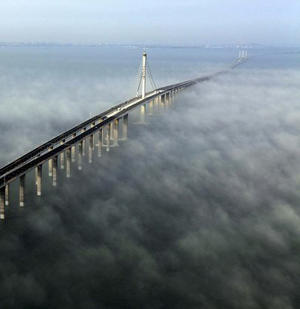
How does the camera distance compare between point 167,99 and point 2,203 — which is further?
point 167,99

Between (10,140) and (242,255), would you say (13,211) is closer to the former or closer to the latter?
(242,255)

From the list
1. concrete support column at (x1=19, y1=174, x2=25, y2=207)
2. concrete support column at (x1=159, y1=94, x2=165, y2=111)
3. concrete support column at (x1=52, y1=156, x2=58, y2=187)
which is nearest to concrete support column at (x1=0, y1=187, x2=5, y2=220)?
concrete support column at (x1=19, y1=174, x2=25, y2=207)

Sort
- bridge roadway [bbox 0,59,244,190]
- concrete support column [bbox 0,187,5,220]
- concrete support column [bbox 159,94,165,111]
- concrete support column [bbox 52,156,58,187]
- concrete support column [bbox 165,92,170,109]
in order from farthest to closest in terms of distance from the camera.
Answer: concrete support column [bbox 165,92,170,109], concrete support column [bbox 159,94,165,111], concrete support column [bbox 52,156,58,187], bridge roadway [bbox 0,59,244,190], concrete support column [bbox 0,187,5,220]

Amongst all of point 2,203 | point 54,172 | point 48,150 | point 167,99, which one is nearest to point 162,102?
point 167,99

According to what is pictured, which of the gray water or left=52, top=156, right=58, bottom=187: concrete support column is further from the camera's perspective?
left=52, top=156, right=58, bottom=187: concrete support column

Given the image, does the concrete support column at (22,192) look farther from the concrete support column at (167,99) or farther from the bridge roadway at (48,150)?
the concrete support column at (167,99)

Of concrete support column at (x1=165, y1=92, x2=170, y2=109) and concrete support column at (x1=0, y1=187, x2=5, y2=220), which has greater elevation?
concrete support column at (x1=165, y1=92, x2=170, y2=109)

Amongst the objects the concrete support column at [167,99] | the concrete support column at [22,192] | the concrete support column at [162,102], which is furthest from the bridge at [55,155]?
the concrete support column at [167,99]

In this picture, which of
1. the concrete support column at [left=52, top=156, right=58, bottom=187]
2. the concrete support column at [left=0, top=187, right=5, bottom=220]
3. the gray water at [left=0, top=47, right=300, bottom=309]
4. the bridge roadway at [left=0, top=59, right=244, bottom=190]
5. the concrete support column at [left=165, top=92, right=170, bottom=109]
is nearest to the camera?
the gray water at [left=0, top=47, right=300, bottom=309]

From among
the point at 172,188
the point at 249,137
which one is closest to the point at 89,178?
the point at 172,188

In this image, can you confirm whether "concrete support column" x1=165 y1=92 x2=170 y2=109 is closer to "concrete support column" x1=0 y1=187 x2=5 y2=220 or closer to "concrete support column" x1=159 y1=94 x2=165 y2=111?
"concrete support column" x1=159 y1=94 x2=165 y2=111

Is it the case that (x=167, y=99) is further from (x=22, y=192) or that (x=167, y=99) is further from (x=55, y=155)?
(x=22, y=192)
